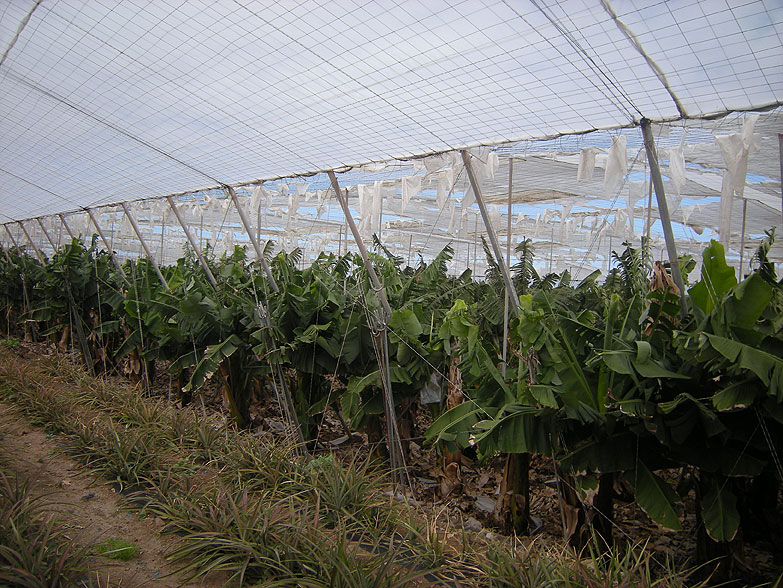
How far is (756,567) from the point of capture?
454cm

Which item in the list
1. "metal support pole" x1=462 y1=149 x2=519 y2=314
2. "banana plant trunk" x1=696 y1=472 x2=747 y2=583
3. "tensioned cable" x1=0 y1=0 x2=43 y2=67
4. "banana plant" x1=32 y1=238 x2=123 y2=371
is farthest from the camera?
"banana plant" x1=32 y1=238 x2=123 y2=371

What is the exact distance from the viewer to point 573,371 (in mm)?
4051

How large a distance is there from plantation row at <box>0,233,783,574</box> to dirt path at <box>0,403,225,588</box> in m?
2.08

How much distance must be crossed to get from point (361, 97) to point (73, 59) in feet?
9.49

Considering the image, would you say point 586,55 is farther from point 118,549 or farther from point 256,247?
point 256,247

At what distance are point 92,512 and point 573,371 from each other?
3896mm

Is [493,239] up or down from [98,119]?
down

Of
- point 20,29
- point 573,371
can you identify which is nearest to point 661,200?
point 573,371

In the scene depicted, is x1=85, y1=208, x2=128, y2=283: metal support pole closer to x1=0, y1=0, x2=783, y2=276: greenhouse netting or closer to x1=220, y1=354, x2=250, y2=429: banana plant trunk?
x1=0, y1=0, x2=783, y2=276: greenhouse netting

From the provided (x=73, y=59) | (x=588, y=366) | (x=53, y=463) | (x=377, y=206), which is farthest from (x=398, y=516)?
(x=73, y=59)

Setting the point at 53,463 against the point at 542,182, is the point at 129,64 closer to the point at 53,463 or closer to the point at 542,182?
the point at 53,463

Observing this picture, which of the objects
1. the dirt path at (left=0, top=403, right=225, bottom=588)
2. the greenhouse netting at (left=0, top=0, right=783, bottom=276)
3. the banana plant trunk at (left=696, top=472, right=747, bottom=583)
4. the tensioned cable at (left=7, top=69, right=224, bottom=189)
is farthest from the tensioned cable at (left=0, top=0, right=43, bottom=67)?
the banana plant trunk at (left=696, top=472, right=747, bottom=583)

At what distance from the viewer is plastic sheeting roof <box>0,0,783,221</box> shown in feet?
10.3

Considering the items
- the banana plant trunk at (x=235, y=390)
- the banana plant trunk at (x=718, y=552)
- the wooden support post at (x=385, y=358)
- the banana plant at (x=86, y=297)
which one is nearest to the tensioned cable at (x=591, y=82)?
the wooden support post at (x=385, y=358)
